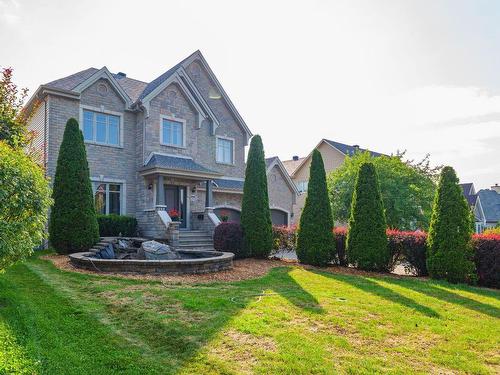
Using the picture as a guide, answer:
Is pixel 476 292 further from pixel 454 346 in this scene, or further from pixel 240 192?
pixel 240 192

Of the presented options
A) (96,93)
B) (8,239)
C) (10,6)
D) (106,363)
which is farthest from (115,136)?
(106,363)

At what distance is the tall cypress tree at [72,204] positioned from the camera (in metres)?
12.6

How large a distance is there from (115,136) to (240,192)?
743 centimetres

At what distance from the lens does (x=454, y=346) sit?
486 cm

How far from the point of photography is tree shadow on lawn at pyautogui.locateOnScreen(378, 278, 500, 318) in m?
7.09

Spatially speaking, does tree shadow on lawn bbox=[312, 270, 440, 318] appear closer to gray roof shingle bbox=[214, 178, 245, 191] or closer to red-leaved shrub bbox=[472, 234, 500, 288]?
red-leaved shrub bbox=[472, 234, 500, 288]

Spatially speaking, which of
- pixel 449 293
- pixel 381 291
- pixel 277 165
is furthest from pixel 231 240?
pixel 277 165

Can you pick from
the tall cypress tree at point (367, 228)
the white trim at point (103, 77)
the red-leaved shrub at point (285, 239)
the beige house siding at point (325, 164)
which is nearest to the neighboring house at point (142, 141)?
the white trim at point (103, 77)

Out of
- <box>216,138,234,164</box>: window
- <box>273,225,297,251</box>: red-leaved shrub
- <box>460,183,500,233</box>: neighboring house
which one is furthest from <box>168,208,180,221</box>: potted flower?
<box>460,183,500,233</box>: neighboring house

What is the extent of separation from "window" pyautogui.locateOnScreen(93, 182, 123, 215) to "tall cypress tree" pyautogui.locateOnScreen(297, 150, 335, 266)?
8785mm

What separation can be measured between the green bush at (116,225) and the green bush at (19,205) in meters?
9.24

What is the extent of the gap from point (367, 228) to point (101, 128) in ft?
40.1

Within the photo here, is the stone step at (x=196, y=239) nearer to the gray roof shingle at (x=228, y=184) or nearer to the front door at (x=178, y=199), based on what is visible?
the front door at (x=178, y=199)

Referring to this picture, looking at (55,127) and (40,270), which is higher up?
(55,127)
